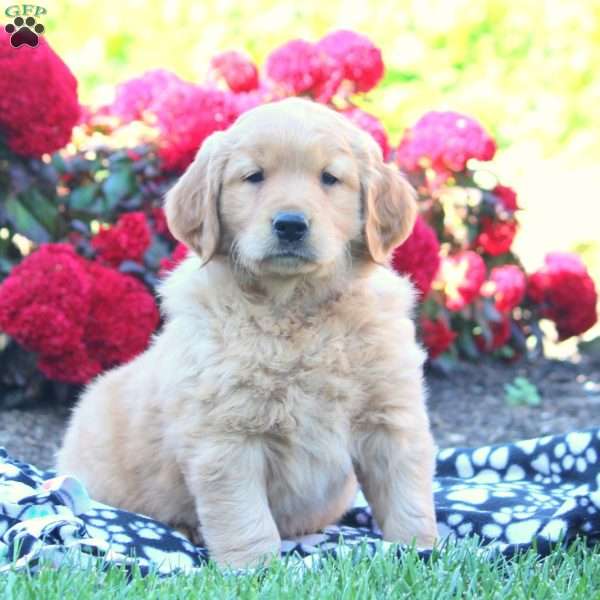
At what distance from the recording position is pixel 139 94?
570cm

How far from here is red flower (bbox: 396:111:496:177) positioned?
5934 millimetres

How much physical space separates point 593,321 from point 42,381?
2986 millimetres

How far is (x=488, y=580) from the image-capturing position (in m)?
2.95

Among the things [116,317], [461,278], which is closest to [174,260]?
[116,317]

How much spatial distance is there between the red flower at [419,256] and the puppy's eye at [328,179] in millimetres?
1918

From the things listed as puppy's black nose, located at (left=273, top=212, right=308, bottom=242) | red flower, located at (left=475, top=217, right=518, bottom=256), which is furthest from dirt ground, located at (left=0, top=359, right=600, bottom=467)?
puppy's black nose, located at (left=273, top=212, right=308, bottom=242)

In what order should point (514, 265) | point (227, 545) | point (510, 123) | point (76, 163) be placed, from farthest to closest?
point (510, 123)
point (514, 265)
point (76, 163)
point (227, 545)

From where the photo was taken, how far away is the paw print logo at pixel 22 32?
5207 millimetres

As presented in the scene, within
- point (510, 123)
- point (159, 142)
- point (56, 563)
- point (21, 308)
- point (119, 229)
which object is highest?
point (510, 123)

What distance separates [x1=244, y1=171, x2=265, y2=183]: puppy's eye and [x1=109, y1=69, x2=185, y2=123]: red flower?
2294 millimetres

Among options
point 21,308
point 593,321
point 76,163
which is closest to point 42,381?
point 21,308

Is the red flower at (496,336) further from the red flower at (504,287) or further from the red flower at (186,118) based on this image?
the red flower at (186,118)

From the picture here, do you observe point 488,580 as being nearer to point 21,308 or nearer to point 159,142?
point 21,308

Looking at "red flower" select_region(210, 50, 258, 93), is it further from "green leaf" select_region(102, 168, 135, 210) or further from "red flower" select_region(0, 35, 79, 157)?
"red flower" select_region(0, 35, 79, 157)
